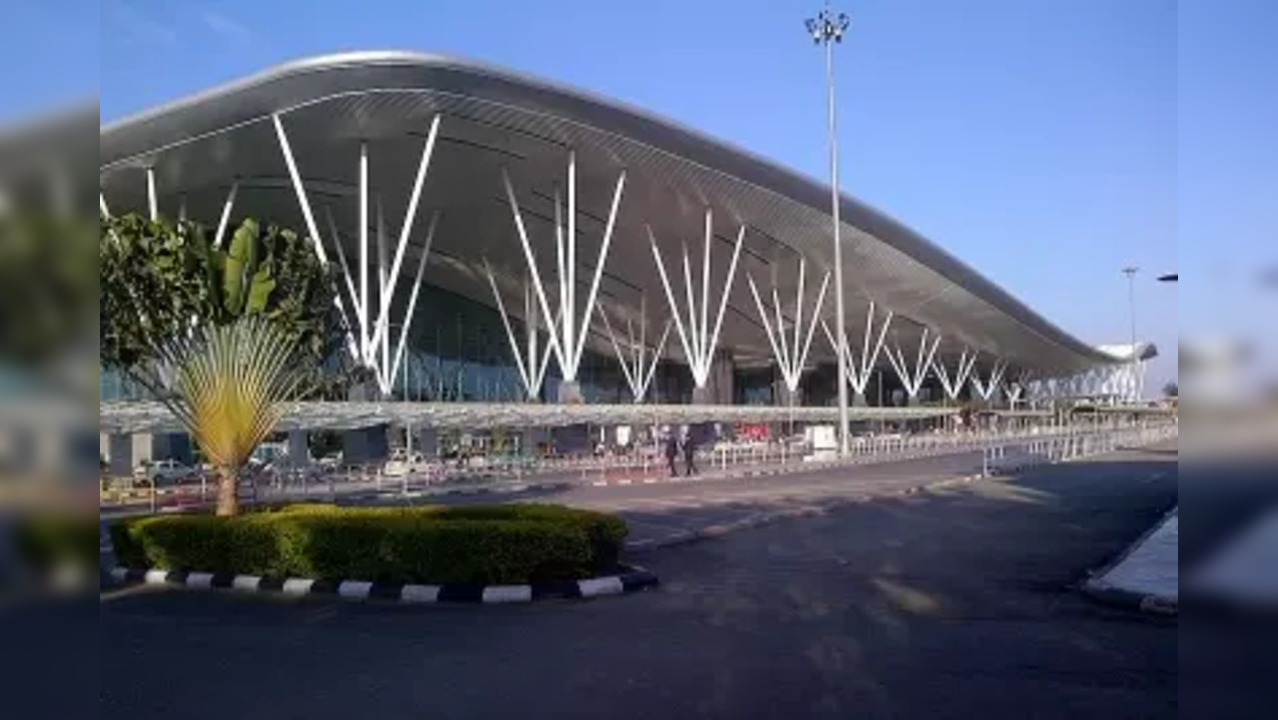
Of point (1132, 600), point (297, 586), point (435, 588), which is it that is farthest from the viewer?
point (297, 586)

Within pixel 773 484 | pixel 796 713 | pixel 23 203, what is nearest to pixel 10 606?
pixel 23 203

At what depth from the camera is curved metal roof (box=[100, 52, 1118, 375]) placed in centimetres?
4478

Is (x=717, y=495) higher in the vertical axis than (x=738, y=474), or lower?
higher

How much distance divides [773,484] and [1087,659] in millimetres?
24554

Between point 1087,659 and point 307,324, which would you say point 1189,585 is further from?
point 307,324

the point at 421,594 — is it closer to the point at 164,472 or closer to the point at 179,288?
the point at 179,288

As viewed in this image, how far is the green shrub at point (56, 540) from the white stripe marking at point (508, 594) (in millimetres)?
9553

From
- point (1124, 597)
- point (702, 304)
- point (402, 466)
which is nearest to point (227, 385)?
point (1124, 597)

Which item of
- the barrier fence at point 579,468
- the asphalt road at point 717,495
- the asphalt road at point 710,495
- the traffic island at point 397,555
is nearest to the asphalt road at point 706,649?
the traffic island at point 397,555

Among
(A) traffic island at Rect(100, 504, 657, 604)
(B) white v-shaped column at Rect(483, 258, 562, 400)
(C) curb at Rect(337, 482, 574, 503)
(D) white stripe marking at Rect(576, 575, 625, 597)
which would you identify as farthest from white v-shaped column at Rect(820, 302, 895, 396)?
(D) white stripe marking at Rect(576, 575, 625, 597)

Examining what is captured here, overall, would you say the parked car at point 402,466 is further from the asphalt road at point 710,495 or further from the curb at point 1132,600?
the curb at point 1132,600

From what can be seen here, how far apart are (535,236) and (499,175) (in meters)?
9.40

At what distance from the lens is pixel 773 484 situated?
3291 cm

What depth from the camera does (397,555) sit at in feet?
43.2
